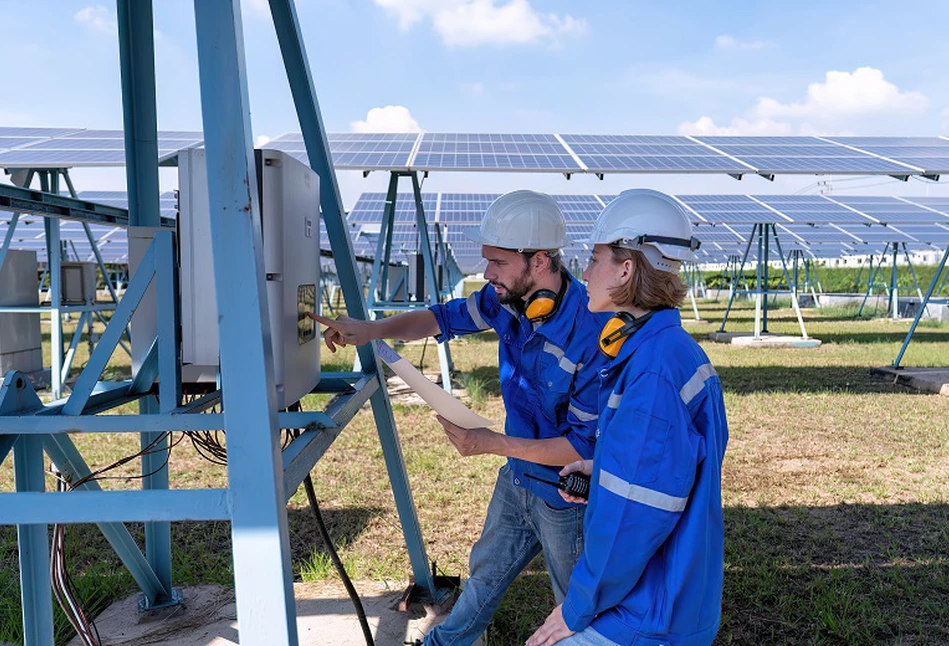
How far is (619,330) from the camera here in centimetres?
153

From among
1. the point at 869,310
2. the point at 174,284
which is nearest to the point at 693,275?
the point at 869,310

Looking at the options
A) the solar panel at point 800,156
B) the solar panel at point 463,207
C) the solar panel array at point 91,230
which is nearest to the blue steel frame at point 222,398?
the solar panel at point 800,156

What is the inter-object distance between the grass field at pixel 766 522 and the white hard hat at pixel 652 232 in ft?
6.22

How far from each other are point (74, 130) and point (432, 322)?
27.4 feet

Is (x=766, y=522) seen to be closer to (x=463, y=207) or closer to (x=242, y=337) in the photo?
(x=242, y=337)

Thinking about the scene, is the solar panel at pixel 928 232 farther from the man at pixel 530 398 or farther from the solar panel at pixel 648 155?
the man at pixel 530 398

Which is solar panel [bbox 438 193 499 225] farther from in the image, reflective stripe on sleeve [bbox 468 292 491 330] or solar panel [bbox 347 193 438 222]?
reflective stripe on sleeve [bbox 468 292 491 330]

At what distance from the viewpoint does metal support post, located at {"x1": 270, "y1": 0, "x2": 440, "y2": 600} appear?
216cm

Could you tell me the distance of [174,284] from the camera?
6.20 feet

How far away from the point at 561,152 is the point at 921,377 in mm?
4624

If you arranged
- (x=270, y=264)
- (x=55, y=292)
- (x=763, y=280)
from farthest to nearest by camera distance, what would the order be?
1. (x=763, y=280)
2. (x=55, y=292)
3. (x=270, y=264)

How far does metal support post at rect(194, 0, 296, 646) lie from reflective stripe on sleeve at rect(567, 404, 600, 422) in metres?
0.96

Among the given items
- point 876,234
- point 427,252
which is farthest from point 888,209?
point 427,252

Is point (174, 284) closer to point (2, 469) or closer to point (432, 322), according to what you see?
point (432, 322)
